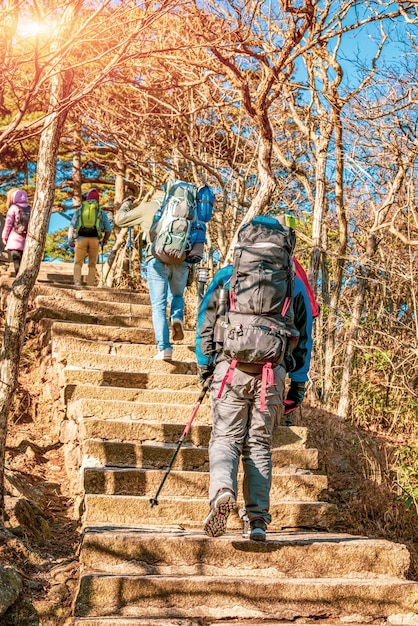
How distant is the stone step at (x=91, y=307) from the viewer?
8.56m

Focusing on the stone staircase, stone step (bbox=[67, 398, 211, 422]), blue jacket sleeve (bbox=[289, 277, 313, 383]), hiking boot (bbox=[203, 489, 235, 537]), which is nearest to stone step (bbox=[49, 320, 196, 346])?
the stone staircase

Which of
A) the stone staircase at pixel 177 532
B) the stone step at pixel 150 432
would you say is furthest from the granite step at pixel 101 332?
the stone step at pixel 150 432

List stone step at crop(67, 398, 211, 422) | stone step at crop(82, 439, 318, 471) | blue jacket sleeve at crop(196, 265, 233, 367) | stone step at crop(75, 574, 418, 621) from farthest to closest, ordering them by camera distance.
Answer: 1. stone step at crop(67, 398, 211, 422)
2. stone step at crop(82, 439, 318, 471)
3. blue jacket sleeve at crop(196, 265, 233, 367)
4. stone step at crop(75, 574, 418, 621)

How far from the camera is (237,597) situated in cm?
392

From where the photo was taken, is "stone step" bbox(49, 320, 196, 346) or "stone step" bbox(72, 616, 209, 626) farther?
"stone step" bbox(49, 320, 196, 346)

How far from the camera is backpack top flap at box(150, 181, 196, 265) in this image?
6.73 meters

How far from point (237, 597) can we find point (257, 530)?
408 millimetres

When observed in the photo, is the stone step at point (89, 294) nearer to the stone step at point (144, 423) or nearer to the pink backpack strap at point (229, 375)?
the stone step at point (144, 423)

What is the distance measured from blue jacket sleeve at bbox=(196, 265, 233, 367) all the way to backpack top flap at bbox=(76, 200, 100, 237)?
6.62 metres

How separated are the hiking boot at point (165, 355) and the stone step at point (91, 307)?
5.24 feet

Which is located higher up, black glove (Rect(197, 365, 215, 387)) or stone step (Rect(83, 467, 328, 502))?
black glove (Rect(197, 365, 215, 387))

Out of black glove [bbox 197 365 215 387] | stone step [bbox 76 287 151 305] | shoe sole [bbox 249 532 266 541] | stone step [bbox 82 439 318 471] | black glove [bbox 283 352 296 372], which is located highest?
stone step [bbox 76 287 151 305]

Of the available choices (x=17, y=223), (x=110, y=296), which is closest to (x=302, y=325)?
(x=110, y=296)

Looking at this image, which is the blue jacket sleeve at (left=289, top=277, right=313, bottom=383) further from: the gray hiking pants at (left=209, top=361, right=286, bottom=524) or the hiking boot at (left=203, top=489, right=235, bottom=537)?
the hiking boot at (left=203, top=489, right=235, bottom=537)
